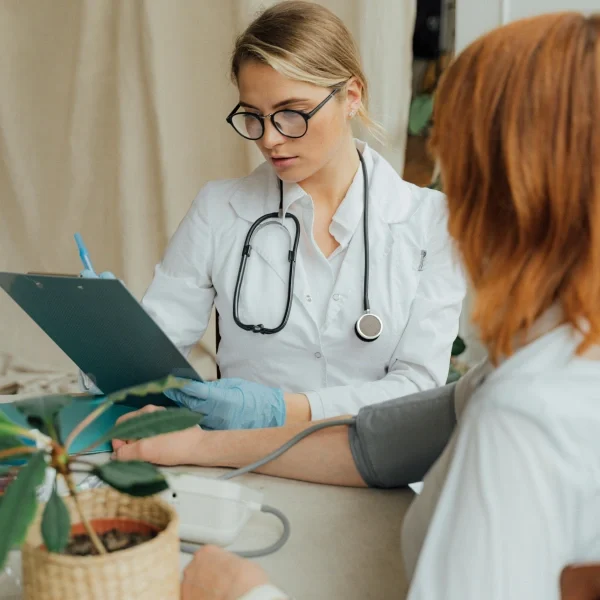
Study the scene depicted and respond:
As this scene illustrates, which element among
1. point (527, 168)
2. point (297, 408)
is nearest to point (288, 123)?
point (297, 408)

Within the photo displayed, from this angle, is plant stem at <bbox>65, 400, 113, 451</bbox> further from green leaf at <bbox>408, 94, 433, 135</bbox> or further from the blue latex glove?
green leaf at <bbox>408, 94, 433, 135</bbox>

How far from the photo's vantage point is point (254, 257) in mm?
1612

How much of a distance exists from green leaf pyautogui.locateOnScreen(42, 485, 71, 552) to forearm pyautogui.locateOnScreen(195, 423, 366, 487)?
49cm

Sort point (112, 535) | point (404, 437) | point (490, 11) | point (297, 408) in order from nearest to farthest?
point (112, 535) < point (404, 437) < point (297, 408) < point (490, 11)

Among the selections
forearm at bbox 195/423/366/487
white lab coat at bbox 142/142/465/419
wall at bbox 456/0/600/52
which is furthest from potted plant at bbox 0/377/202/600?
wall at bbox 456/0/600/52

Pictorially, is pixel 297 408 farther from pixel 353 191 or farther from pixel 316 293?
pixel 353 191

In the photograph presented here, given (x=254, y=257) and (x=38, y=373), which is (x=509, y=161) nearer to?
(x=254, y=257)

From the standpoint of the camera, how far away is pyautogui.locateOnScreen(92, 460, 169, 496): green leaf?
0.56 meters

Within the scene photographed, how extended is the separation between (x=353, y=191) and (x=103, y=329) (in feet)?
2.18

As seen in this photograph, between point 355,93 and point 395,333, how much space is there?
49cm

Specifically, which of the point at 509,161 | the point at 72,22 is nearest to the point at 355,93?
the point at 509,161

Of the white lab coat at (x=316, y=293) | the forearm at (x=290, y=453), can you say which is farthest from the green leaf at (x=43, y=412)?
the white lab coat at (x=316, y=293)

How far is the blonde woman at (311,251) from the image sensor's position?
4.89 feet

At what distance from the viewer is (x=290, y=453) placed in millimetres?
1030
